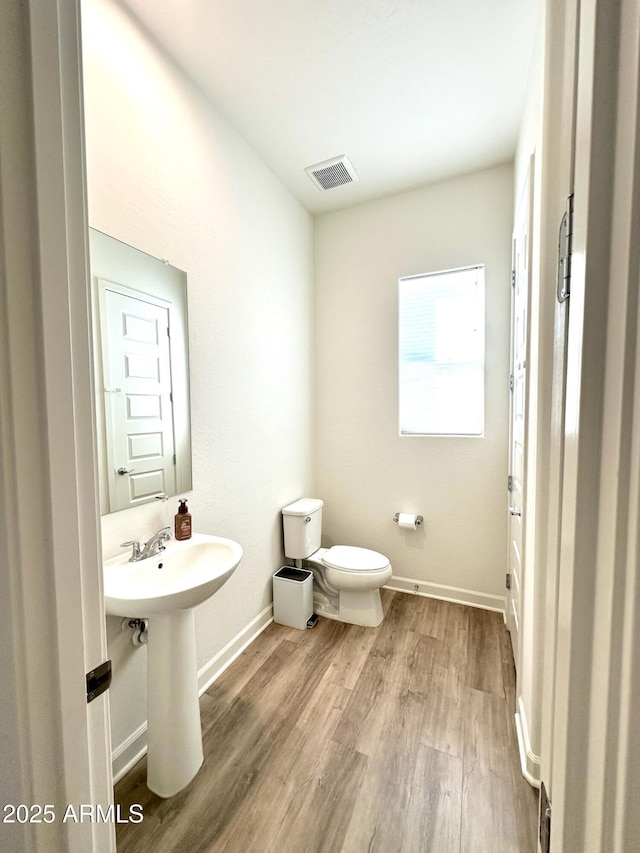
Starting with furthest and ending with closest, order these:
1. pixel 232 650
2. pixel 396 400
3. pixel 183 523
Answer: pixel 396 400, pixel 232 650, pixel 183 523

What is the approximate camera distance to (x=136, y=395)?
1363 mm

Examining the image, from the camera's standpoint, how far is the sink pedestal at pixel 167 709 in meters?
1.20

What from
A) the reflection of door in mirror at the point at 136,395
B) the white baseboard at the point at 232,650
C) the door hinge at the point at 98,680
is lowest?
the white baseboard at the point at 232,650

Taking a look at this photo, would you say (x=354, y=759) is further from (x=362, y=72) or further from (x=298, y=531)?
(x=362, y=72)

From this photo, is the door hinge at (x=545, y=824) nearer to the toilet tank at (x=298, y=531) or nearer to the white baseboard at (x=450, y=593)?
the toilet tank at (x=298, y=531)

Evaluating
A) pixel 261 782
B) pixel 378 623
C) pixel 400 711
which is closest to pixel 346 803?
pixel 261 782

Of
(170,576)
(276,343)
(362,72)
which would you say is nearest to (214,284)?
(276,343)

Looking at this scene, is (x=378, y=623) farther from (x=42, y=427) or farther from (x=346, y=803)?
(x=42, y=427)

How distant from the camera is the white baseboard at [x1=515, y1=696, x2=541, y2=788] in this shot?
1192 mm

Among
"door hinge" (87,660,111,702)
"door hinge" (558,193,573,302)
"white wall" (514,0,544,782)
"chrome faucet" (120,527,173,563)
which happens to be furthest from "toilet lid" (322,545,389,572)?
"door hinge" (558,193,573,302)

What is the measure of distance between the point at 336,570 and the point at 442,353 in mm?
1614

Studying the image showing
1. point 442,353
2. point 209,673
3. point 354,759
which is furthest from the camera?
point 442,353

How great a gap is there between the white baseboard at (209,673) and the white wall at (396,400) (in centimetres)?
88

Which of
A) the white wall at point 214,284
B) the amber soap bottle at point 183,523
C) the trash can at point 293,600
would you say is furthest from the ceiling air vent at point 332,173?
the trash can at point 293,600
